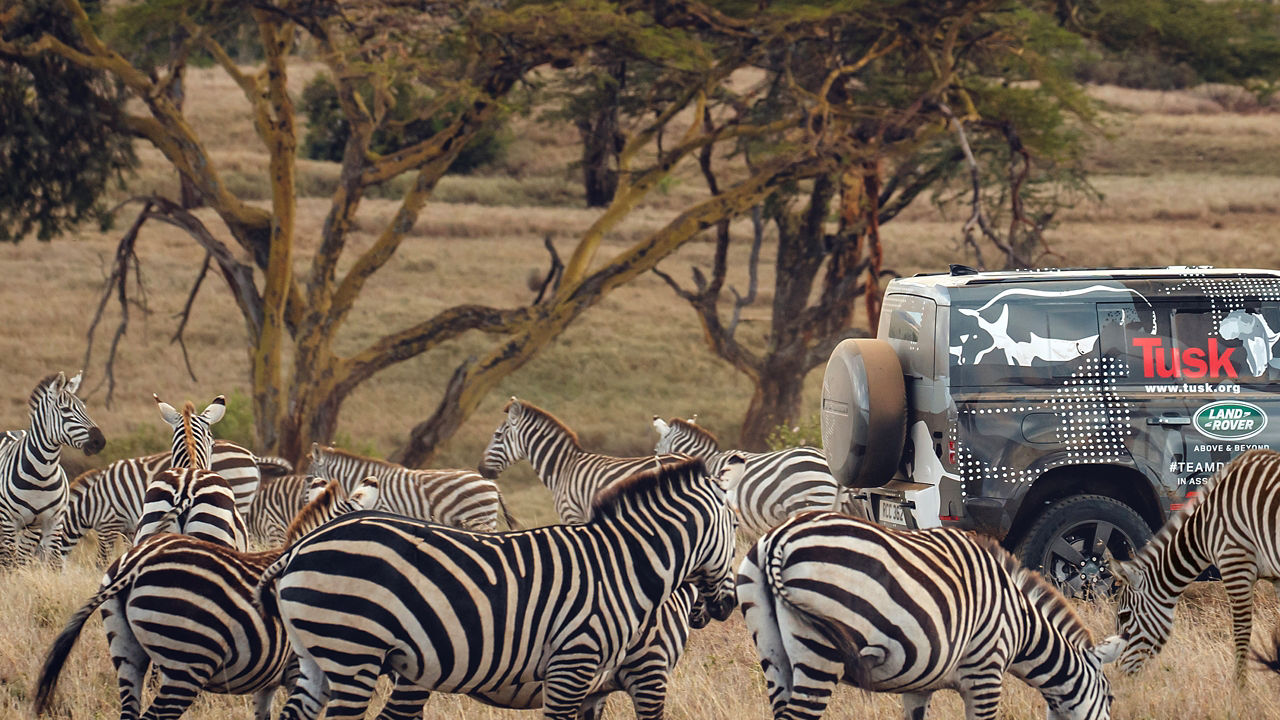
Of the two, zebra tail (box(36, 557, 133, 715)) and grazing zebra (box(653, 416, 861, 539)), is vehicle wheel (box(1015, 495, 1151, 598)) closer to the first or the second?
grazing zebra (box(653, 416, 861, 539))

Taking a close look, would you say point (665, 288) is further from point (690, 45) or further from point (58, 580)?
point (58, 580)

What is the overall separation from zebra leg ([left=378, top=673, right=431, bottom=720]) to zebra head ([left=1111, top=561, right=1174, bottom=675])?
12.3ft

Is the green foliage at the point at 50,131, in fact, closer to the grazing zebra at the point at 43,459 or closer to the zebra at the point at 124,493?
the grazing zebra at the point at 43,459

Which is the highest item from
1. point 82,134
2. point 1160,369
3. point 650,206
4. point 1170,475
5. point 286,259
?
point 1160,369

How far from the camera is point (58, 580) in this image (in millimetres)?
8461

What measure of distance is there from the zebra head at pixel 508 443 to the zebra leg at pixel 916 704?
6026 millimetres

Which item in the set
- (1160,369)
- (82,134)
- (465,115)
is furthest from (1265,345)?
(82,134)

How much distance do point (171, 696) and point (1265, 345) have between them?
21.1 ft

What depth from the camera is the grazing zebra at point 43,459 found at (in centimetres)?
994

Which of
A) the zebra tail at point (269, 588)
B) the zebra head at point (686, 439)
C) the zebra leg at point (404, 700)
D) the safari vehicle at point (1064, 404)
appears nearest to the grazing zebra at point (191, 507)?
the zebra tail at point (269, 588)

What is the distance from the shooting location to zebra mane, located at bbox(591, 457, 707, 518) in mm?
5500

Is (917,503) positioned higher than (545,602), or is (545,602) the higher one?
(545,602)

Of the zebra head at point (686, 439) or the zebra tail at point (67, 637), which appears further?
the zebra head at point (686, 439)

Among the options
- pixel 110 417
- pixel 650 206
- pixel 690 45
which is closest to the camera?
pixel 690 45
